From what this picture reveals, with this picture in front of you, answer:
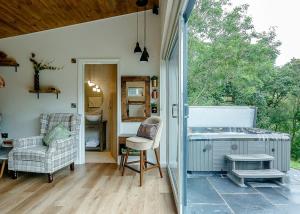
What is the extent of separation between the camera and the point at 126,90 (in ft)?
16.4

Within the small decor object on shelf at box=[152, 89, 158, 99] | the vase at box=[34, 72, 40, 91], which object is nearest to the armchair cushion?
the vase at box=[34, 72, 40, 91]

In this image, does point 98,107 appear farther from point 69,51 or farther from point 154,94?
point 154,94

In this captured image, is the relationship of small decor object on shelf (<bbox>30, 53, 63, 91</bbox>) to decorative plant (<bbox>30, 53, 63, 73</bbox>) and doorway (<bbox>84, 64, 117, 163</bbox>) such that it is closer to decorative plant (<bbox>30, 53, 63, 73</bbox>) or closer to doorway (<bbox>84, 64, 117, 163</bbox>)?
decorative plant (<bbox>30, 53, 63, 73</bbox>)

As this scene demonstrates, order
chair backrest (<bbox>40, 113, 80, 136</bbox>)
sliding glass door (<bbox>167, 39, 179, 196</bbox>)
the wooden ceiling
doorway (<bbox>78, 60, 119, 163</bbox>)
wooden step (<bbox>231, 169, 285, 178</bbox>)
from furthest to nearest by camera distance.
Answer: doorway (<bbox>78, 60, 119, 163</bbox>) → chair backrest (<bbox>40, 113, 80, 136</bbox>) → the wooden ceiling → wooden step (<bbox>231, 169, 285, 178</bbox>) → sliding glass door (<bbox>167, 39, 179, 196</bbox>)

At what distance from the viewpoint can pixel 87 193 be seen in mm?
3350

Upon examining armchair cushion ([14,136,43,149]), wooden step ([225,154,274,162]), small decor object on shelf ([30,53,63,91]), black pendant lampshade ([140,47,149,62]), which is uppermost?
black pendant lampshade ([140,47,149,62])

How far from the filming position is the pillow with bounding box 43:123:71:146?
4230mm

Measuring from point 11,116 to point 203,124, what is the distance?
374 centimetres

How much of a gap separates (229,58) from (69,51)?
9.83 feet

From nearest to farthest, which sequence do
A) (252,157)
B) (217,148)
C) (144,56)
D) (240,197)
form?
(240,197)
(252,157)
(217,148)
(144,56)

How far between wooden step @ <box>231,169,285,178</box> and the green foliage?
67cm

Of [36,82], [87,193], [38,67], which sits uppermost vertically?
[38,67]

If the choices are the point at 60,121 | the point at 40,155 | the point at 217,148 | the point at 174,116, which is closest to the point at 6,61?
the point at 60,121

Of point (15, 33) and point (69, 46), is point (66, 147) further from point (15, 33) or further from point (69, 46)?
point (15, 33)
